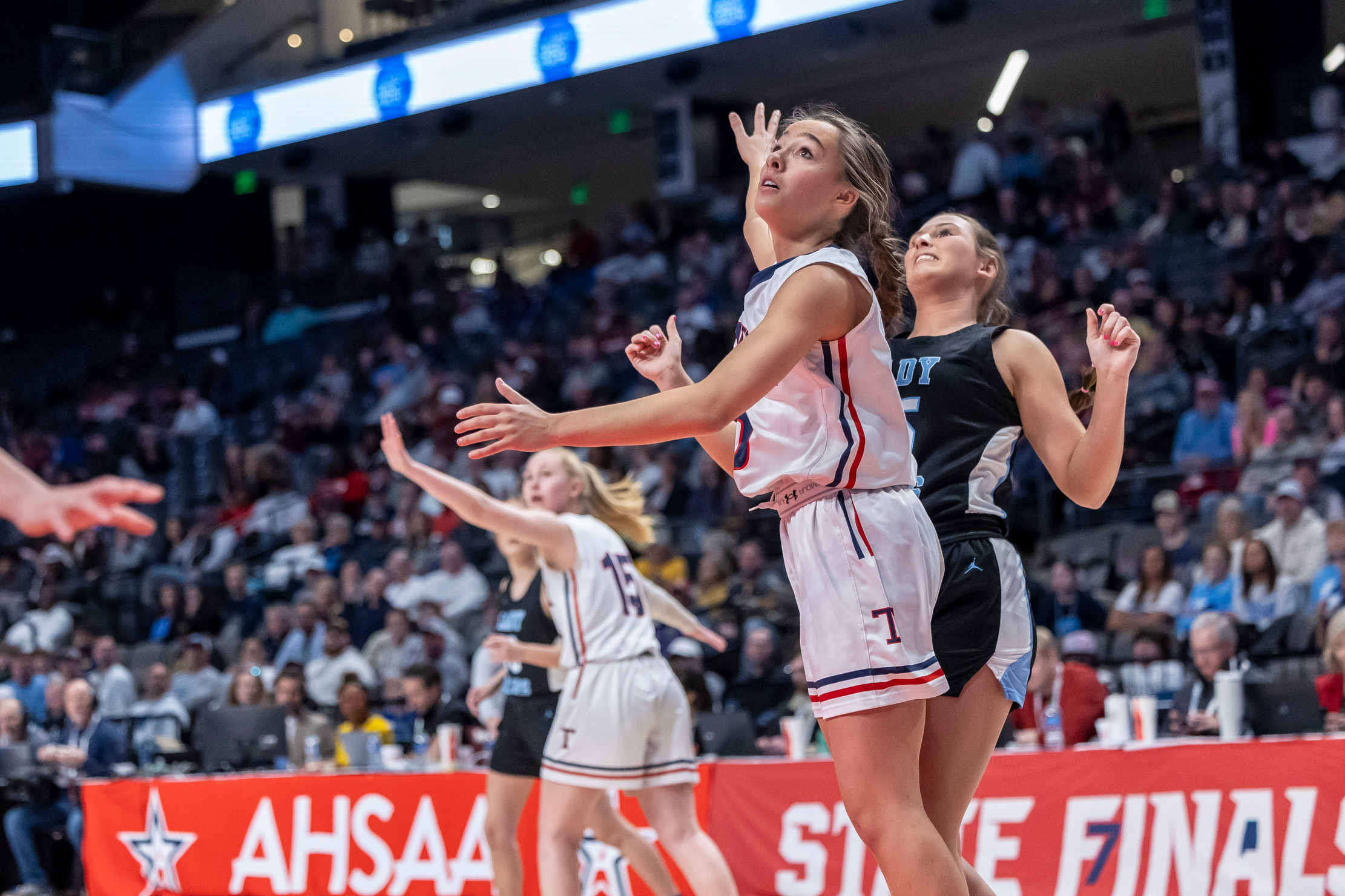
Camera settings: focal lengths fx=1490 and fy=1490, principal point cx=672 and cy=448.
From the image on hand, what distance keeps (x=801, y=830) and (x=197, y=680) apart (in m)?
6.81

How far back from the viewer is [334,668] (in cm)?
1109

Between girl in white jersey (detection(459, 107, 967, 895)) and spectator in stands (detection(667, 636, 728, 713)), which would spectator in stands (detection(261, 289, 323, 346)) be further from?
girl in white jersey (detection(459, 107, 967, 895))

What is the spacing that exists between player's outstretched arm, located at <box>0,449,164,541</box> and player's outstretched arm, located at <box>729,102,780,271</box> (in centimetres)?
174

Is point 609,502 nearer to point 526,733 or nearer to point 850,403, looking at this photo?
point 526,733

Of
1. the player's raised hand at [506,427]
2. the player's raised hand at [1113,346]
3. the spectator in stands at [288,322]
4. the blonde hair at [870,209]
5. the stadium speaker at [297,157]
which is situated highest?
the stadium speaker at [297,157]

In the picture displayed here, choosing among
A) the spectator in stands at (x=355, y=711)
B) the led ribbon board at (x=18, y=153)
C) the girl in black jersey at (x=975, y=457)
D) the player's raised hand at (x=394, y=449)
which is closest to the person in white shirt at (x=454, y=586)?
the spectator in stands at (x=355, y=711)

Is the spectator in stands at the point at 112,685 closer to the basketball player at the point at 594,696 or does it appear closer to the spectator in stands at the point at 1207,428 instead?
the basketball player at the point at 594,696

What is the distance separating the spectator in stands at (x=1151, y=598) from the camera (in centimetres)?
900

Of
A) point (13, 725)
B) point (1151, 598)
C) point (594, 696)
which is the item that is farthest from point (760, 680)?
point (13, 725)

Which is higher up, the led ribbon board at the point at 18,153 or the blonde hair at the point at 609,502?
the led ribbon board at the point at 18,153

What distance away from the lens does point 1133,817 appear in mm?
5555

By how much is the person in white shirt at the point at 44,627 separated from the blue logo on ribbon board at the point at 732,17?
9003 mm

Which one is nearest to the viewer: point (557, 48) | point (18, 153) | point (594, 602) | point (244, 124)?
point (594, 602)

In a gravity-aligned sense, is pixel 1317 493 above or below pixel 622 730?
above
